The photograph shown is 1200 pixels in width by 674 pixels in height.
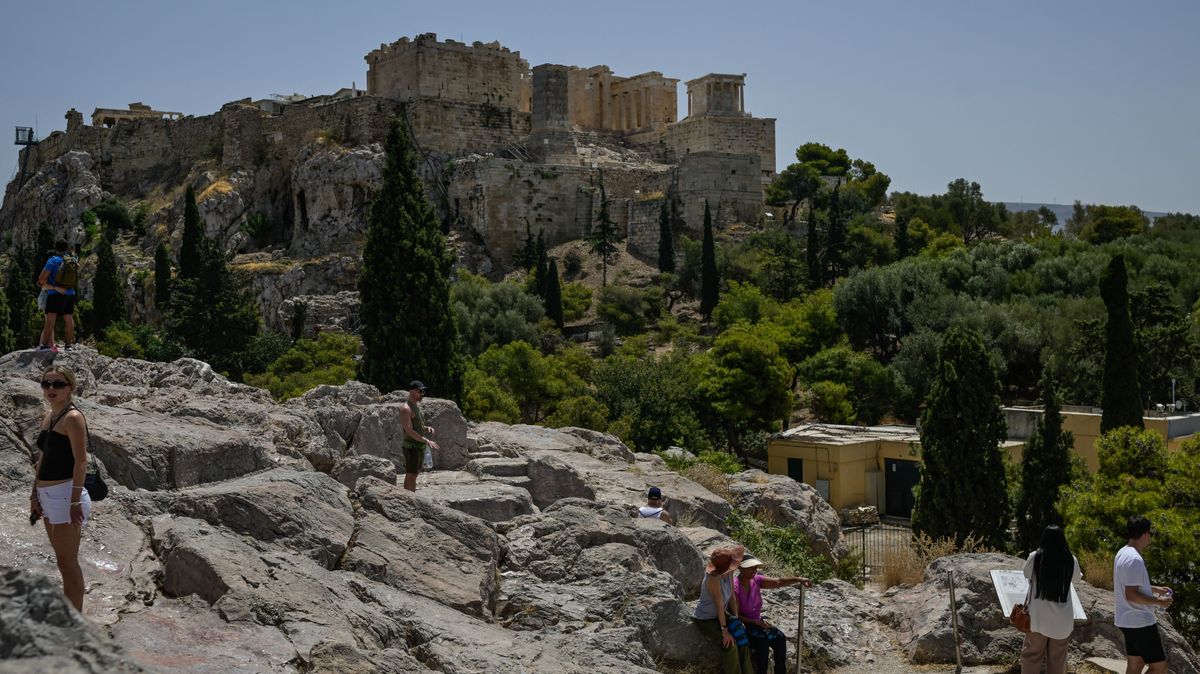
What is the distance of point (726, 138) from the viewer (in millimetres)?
46781

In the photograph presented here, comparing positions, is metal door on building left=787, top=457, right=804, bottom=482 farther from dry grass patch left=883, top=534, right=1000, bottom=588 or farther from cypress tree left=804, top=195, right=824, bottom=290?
dry grass patch left=883, top=534, right=1000, bottom=588

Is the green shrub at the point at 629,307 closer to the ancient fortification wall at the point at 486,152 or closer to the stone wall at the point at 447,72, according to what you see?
the ancient fortification wall at the point at 486,152

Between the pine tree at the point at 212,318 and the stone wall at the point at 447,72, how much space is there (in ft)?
45.4

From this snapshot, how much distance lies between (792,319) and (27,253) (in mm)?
22835

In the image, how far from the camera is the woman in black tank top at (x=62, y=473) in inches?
215

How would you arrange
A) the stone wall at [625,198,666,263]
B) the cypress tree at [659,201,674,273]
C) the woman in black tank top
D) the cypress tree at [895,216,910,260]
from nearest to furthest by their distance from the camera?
the woman in black tank top
the cypress tree at [659,201,674,273]
the cypress tree at [895,216,910,260]
the stone wall at [625,198,666,263]

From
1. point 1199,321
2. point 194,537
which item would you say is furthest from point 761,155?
point 194,537

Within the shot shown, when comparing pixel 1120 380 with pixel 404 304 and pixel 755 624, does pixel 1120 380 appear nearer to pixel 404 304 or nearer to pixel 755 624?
pixel 404 304

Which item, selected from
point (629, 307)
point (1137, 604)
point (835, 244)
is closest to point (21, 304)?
point (629, 307)

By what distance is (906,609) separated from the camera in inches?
340

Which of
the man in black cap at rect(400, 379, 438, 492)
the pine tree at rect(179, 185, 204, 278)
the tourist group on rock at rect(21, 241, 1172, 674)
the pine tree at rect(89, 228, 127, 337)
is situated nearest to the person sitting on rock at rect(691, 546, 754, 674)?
the tourist group on rock at rect(21, 241, 1172, 674)

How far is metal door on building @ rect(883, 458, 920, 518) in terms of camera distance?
80.0ft

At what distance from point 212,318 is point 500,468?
73.4 ft

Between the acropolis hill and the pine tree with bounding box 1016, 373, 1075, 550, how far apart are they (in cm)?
2424
